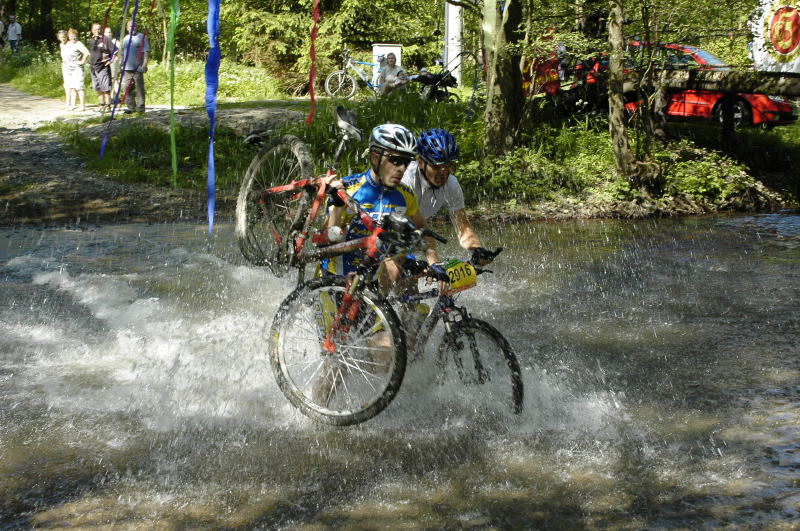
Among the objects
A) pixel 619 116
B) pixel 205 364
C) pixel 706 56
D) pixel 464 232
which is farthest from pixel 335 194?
pixel 706 56

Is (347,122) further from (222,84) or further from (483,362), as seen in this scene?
(222,84)

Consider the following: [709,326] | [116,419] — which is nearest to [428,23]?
[709,326]

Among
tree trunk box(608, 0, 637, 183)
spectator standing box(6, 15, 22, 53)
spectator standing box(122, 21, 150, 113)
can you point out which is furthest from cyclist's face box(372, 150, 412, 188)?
spectator standing box(6, 15, 22, 53)

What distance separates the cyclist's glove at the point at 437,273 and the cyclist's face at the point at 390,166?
603 millimetres

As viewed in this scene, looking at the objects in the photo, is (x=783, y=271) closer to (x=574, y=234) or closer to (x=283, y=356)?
(x=574, y=234)

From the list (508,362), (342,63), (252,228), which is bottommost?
(508,362)

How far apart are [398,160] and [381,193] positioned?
30cm

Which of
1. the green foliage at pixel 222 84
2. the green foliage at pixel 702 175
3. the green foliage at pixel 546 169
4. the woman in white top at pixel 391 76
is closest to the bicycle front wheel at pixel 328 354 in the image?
the green foliage at pixel 546 169

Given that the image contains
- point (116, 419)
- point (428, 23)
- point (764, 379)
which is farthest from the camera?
point (428, 23)

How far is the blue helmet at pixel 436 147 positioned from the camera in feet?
18.1

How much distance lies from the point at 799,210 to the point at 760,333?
8.22 meters

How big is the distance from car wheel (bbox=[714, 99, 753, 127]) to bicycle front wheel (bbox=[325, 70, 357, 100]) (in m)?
9.98

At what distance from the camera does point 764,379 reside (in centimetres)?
660

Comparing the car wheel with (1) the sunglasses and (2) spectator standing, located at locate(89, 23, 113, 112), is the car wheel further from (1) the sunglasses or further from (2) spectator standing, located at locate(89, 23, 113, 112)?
(1) the sunglasses
